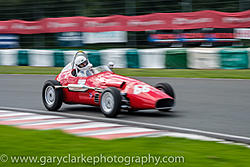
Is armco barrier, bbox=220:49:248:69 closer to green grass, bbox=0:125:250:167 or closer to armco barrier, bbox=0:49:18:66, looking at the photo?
armco barrier, bbox=0:49:18:66

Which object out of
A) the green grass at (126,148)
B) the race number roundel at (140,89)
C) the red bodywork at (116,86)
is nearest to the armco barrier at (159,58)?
the red bodywork at (116,86)

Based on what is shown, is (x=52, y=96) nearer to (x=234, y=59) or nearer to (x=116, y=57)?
(x=234, y=59)

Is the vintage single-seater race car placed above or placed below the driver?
below

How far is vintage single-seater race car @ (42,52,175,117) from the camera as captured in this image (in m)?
8.35

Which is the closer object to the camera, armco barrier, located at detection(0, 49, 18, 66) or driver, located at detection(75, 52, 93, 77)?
driver, located at detection(75, 52, 93, 77)

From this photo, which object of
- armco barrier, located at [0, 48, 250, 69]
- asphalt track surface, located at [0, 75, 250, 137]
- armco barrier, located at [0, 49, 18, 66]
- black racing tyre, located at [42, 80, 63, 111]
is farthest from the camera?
armco barrier, located at [0, 49, 18, 66]

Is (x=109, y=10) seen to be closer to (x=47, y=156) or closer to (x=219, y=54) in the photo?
(x=219, y=54)

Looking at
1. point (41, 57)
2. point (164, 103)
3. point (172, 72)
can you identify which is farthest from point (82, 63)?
point (41, 57)

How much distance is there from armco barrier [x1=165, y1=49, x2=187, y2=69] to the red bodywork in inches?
364

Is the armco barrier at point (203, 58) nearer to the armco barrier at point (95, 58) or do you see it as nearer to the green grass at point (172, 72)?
the green grass at point (172, 72)

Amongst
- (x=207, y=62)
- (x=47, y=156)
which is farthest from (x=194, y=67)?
(x=47, y=156)

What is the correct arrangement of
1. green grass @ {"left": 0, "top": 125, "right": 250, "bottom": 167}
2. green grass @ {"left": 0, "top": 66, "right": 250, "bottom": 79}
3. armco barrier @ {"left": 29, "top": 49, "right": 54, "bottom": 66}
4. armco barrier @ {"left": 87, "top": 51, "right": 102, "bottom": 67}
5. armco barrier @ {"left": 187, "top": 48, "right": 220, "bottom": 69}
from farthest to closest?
1. armco barrier @ {"left": 29, "top": 49, "right": 54, "bottom": 66}
2. armco barrier @ {"left": 87, "top": 51, "right": 102, "bottom": 67}
3. armco barrier @ {"left": 187, "top": 48, "right": 220, "bottom": 69}
4. green grass @ {"left": 0, "top": 66, "right": 250, "bottom": 79}
5. green grass @ {"left": 0, "top": 125, "right": 250, "bottom": 167}

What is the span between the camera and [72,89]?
375 inches

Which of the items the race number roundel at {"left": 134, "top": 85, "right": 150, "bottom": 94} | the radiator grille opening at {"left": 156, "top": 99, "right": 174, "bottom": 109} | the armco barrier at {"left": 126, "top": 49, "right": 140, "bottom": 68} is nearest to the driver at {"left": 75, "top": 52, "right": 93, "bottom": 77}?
the race number roundel at {"left": 134, "top": 85, "right": 150, "bottom": 94}
